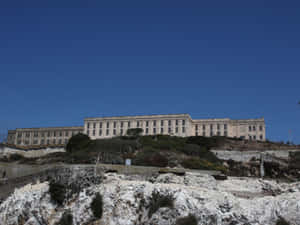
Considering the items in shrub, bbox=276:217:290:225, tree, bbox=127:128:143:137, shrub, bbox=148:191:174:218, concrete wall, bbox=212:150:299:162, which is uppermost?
tree, bbox=127:128:143:137

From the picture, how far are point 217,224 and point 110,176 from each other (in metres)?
12.1

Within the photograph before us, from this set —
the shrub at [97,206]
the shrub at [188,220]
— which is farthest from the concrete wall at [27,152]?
the shrub at [188,220]

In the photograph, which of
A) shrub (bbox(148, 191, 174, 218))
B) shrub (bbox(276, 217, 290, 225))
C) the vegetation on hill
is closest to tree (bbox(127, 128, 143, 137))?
the vegetation on hill

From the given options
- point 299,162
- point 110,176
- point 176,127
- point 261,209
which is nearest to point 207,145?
point 299,162

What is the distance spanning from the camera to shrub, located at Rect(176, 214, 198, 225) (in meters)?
28.3

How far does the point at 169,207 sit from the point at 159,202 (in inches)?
42.9

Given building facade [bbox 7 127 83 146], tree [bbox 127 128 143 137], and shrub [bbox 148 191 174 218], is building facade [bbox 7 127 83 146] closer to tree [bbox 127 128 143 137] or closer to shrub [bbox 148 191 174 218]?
tree [bbox 127 128 143 137]

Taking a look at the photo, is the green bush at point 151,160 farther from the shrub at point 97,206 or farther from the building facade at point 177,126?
the building facade at point 177,126

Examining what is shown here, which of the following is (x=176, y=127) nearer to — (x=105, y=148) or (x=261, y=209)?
(x=105, y=148)

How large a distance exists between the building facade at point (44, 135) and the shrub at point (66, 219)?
276 feet

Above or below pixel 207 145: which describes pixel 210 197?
below

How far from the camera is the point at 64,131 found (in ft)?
388

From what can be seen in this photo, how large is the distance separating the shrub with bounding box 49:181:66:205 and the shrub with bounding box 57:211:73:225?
1.87 metres

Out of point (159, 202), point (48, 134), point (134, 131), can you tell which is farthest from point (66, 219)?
point (48, 134)
